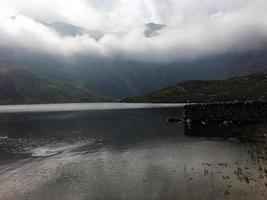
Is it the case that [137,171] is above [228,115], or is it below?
below

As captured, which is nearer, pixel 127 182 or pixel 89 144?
pixel 127 182

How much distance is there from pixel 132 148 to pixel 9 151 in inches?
927

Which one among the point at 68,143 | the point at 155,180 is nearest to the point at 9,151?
the point at 68,143

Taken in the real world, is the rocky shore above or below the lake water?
above

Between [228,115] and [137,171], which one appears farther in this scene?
[228,115]

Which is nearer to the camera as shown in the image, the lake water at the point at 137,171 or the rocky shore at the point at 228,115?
the lake water at the point at 137,171

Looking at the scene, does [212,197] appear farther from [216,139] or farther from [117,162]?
[216,139]

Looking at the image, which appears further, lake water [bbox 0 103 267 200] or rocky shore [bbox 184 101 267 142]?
rocky shore [bbox 184 101 267 142]

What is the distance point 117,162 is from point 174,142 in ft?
71.4

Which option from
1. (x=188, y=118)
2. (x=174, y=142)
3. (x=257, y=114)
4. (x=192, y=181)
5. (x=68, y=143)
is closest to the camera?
(x=192, y=181)

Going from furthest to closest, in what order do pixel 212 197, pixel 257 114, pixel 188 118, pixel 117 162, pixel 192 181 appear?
pixel 188 118 → pixel 257 114 → pixel 117 162 → pixel 192 181 → pixel 212 197

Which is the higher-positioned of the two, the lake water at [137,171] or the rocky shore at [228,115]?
the rocky shore at [228,115]

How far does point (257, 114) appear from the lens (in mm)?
98438

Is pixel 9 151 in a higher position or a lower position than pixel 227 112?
lower
